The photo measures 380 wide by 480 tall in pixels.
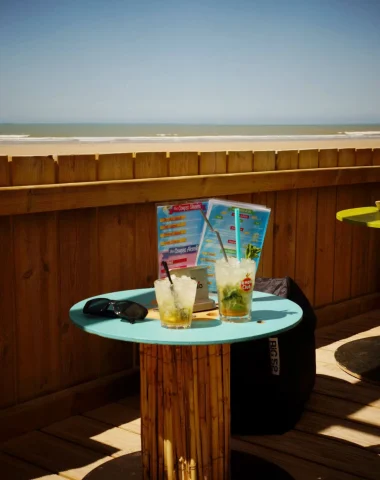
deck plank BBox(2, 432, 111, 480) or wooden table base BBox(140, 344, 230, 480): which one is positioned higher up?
wooden table base BBox(140, 344, 230, 480)

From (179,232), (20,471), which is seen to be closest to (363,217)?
(179,232)

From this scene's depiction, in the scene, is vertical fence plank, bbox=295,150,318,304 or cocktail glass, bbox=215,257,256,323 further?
vertical fence plank, bbox=295,150,318,304

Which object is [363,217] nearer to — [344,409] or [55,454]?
A: [344,409]

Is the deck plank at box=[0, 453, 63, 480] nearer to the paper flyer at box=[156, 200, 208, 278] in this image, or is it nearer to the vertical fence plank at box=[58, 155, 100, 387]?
the vertical fence plank at box=[58, 155, 100, 387]

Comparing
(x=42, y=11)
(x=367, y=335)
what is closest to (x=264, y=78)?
(x=42, y=11)

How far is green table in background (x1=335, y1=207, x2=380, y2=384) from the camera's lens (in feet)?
13.4

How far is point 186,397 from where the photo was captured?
242cm

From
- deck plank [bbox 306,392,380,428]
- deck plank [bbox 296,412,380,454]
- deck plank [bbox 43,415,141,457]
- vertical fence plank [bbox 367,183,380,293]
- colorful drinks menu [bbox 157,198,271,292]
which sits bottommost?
deck plank [bbox 306,392,380,428]

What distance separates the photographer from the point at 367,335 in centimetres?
493

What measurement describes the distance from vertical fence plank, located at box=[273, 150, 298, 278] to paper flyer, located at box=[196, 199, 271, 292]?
2027 millimetres

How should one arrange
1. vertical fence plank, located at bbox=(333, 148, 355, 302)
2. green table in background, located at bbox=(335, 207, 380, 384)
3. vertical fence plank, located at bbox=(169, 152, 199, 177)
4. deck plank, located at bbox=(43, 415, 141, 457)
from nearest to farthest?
1. deck plank, located at bbox=(43, 415, 141, 457)
2. vertical fence plank, located at bbox=(169, 152, 199, 177)
3. green table in background, located at bbox=(335, 207, 380, 384)
4. vertical fence plank, located at bbox=(333, 148, 355, 302)

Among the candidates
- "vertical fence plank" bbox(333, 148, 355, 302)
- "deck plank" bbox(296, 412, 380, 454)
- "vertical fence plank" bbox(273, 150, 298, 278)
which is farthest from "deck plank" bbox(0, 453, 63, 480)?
"vertical fence plank" bbox(333, 148, 355, 302)

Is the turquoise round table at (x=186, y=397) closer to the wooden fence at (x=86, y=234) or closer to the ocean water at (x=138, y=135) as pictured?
the wooden fence at (x=86, y=234)

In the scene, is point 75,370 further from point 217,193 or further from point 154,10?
point 154,10
